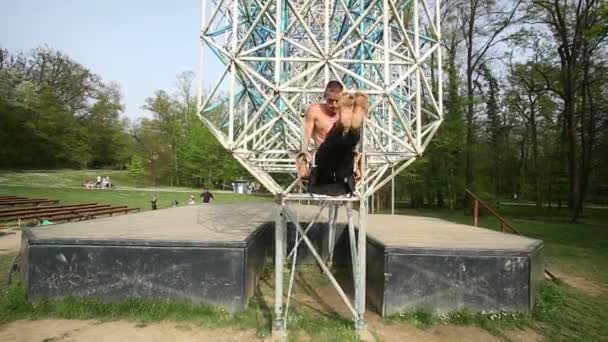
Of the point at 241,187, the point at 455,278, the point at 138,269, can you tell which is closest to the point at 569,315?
the point at 455,278

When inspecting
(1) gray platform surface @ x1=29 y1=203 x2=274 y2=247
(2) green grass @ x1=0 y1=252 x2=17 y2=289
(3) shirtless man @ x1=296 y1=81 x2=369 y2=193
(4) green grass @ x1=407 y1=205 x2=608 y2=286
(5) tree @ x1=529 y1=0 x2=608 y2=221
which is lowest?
(4) green grass @ x1=407 y1=205 x2=608 y2=286

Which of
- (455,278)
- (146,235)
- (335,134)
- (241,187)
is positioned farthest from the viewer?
(241,187)

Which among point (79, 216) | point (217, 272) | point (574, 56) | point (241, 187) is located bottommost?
point (79, 216)

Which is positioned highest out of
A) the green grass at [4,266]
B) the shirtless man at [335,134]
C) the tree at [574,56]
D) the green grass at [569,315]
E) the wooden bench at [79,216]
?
the tree at [574,56]

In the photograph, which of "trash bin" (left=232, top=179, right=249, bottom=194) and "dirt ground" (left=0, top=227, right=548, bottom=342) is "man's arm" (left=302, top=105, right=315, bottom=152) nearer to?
"dirt ground" (left=0, top=227, right=548, bottom=342)

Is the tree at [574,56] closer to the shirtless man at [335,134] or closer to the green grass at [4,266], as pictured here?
the shirtless man at [335,134]

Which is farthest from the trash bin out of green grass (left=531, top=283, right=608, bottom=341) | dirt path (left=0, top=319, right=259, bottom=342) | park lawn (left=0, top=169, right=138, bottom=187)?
green grass (left=531, top=283, right=608, bottom=341)

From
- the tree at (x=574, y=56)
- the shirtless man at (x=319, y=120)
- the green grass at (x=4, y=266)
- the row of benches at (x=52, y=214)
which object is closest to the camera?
the shirtless man at (x=319, y=120)

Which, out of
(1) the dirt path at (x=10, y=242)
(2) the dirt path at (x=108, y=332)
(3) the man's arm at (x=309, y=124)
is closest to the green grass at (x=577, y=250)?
(3) the man's arm at (x=309, y=124)

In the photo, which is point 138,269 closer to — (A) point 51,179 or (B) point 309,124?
(B) point 309,124

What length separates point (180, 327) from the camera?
575 cm

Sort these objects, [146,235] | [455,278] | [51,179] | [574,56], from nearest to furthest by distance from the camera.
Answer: [455,278] → [146,235] → [574,56] → [51,179]

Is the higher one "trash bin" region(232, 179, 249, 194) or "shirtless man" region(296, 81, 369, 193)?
"shirtless man" region(296, 81, 369, 193)

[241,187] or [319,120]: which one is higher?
[319,120]
